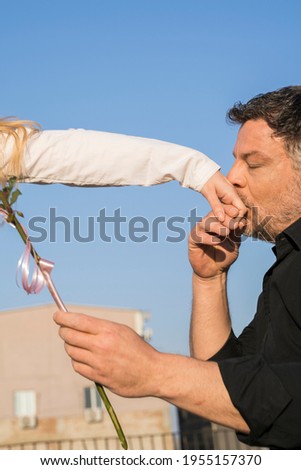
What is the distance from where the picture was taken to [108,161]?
10.4 feet

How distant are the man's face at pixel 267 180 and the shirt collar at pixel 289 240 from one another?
72cm

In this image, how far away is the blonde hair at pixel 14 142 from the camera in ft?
10.3

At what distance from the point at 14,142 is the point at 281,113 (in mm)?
1593

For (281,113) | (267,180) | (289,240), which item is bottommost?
(289,240)

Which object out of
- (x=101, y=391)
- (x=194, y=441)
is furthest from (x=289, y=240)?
(x=194, y=441)

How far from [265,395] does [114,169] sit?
1127 millimetres

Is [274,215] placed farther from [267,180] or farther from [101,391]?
[101,391]

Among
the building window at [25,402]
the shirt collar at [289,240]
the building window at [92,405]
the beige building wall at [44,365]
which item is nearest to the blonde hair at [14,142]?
the shirt collar at [289,240]

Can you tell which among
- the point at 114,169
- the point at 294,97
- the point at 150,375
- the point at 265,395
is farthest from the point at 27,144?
the point at 294,97

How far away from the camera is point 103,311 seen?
108ft

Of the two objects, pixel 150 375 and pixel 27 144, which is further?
pixel 27 144

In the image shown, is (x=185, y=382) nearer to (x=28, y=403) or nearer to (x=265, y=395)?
(x=265, y=395)

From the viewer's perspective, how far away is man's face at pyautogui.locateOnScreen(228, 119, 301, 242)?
4.07 metres
